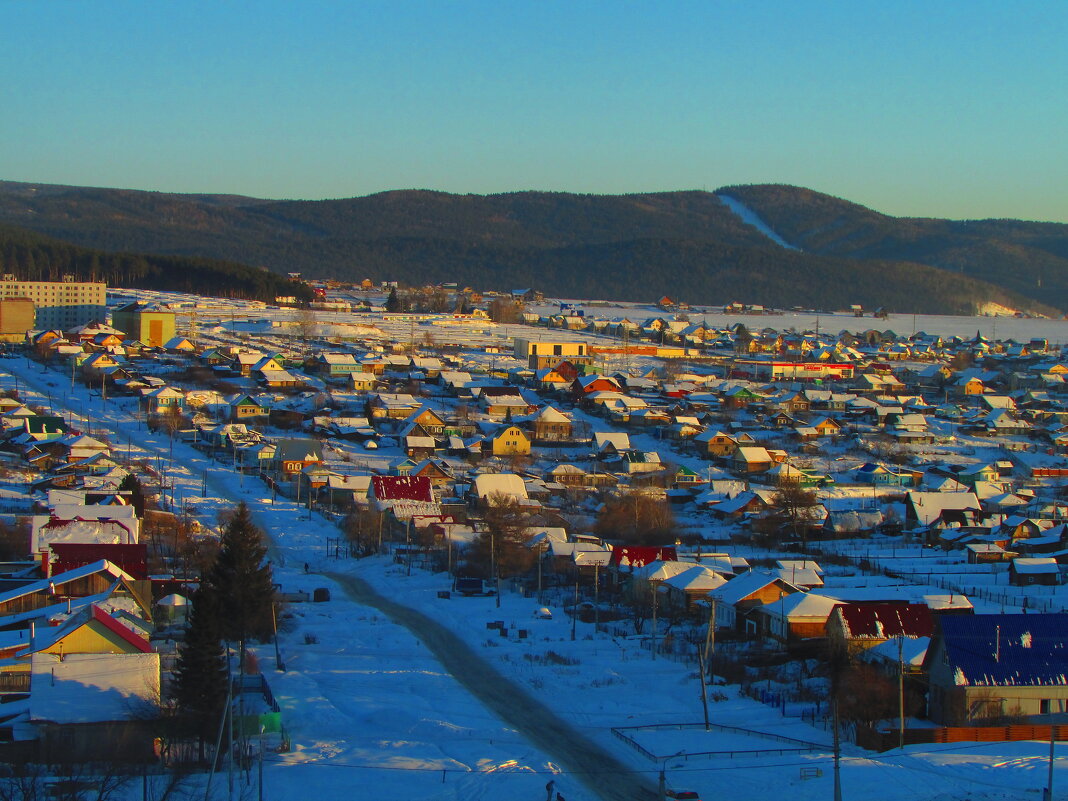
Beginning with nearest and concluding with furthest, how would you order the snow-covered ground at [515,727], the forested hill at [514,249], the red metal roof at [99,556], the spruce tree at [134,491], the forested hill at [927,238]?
the snow-covered ground at [515,727] < the red metal roof at [99,556] < the spruce tree at [134,491] < the forested hill at [514,249] < the forested hill at [927,238]

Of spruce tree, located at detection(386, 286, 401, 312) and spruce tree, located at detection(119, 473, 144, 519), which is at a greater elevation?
spruce tree, located at detection(386, 286, 401, 312)

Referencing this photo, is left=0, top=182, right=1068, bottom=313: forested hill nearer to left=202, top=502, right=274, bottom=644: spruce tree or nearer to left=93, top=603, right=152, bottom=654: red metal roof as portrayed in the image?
left=202, top=502, right=274, bottom=644: spruce tree

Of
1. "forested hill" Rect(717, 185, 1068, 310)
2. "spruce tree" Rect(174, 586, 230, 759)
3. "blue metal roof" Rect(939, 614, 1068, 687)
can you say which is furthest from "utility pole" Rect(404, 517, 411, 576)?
"forested hill" Rect(717, 185, 1068, 310)

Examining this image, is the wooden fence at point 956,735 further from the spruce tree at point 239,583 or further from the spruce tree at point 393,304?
the spruce tree at point 393,304

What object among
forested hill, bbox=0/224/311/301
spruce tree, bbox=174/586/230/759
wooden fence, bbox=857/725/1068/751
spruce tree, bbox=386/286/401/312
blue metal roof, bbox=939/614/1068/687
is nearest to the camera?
spruce tree, bbox=174/586/230/759

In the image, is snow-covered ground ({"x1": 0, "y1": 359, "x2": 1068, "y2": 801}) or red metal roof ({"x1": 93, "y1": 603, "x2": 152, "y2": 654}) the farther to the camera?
red metal roof ({"x1": 93, "y1": 603, "x2": 152, "y2": 654})

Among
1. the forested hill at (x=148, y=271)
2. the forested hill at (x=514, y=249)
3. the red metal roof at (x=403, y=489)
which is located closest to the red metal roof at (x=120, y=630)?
the red metal roof at (x=403, y=489)

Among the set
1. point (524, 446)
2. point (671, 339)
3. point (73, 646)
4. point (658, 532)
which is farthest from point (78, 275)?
point (73, 646)
